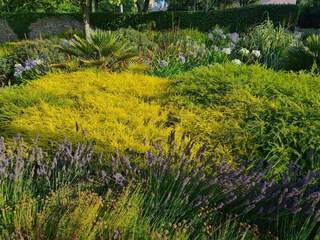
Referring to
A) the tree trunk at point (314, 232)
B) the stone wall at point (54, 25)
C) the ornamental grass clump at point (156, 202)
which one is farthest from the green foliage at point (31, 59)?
the stone wall at point (54, 25)

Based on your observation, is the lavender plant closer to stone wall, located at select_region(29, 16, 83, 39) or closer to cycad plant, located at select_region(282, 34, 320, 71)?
cycad plant, located at select_region(282, 34, 320, 71)

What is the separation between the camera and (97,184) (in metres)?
3.42

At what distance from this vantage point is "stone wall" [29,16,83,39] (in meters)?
27.0

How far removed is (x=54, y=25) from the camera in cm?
2731

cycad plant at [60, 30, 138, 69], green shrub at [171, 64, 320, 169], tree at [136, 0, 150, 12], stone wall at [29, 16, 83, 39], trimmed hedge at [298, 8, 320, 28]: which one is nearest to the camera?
green shrub at [171, 64, 320, 169]

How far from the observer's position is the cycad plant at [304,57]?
303 inches

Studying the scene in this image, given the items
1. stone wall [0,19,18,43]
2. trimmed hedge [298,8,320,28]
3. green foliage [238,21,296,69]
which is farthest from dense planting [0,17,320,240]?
trimmed hedge [298,8,320,28]

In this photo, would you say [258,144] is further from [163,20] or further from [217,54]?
[163,20]

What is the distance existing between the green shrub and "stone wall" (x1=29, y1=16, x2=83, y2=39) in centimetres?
2291

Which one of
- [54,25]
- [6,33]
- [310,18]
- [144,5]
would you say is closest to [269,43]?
[144,5]

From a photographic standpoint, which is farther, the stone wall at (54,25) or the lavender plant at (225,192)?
the stone wall at (54,25)

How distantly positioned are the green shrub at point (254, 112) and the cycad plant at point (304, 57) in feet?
8.62

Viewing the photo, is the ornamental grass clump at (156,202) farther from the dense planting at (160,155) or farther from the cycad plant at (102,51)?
the cycad plant at (102,51)

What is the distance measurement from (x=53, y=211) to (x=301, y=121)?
2.48 m
